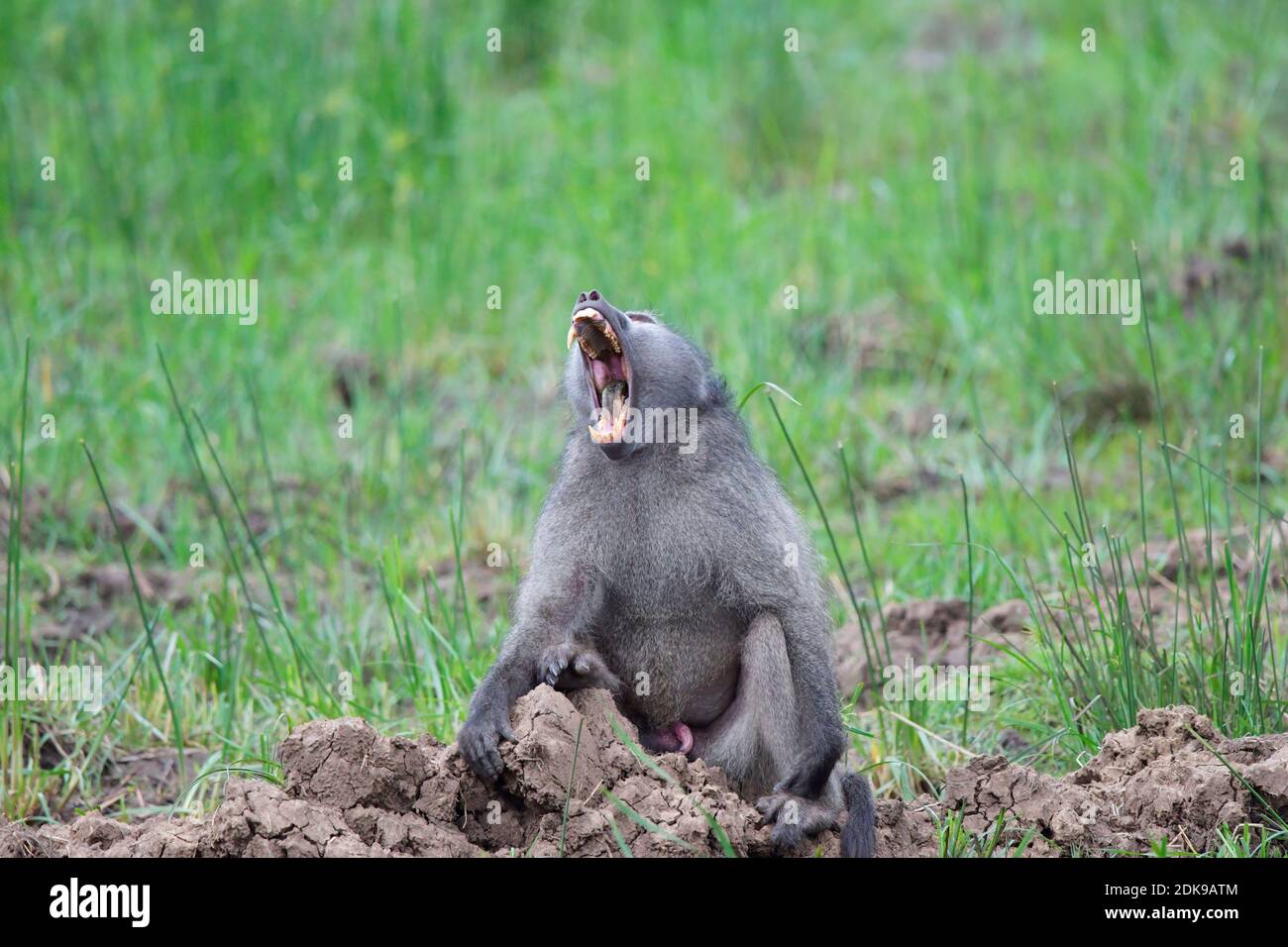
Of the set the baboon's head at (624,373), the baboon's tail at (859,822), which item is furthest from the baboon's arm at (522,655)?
the baboon's tail at (859,822)

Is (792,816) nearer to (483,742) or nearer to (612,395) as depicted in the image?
(483,742)

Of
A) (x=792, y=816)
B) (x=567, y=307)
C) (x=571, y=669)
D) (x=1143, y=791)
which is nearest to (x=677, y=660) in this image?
(x=571, y=669)

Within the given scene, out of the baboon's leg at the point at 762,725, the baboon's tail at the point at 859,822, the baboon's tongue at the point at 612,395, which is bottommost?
the baboon's tail at the point at 859,822

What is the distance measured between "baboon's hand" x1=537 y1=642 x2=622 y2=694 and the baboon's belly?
8 cm

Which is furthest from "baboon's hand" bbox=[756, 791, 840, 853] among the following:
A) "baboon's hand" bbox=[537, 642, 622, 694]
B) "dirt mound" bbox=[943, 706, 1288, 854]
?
"baboon's hand" bbox=[537, 642, 622, 694]

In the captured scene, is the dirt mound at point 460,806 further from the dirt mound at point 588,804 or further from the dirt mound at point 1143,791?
the dirt mound at point 1143,791

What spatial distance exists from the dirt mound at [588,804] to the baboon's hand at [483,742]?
0.03 m

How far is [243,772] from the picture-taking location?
156 inches

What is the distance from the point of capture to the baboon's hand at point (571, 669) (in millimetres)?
3662

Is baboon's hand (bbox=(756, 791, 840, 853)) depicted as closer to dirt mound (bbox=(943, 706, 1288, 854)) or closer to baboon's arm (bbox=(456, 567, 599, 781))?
dirt mound (bbox=(943, 706, 1288, 854))

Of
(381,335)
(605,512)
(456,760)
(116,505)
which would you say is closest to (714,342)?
(381,335)

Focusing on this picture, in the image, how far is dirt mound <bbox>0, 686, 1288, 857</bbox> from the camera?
3.32m
